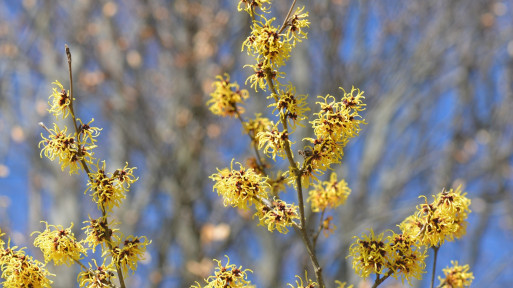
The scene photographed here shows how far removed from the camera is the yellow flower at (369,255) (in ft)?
5.97

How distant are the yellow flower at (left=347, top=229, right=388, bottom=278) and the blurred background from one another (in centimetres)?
496

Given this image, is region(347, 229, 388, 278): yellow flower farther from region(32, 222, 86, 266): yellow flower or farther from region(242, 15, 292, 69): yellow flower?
→ region(32, 222, 86, 266): yellow flower

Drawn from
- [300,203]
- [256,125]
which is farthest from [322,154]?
[256,125]

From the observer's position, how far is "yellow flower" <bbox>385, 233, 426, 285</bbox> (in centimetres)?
182

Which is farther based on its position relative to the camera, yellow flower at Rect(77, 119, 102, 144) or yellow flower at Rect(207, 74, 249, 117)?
yellow flower at Rect(207, 74, 249, 117)

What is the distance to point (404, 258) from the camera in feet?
6.03

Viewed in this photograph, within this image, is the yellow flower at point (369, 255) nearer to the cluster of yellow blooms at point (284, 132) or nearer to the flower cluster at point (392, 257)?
the flower cluster at point (392, 257)

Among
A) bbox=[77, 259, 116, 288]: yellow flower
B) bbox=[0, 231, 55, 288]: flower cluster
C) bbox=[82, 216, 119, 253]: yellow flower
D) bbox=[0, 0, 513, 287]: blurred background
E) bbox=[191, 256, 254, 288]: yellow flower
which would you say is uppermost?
bbox=[0, 0, 513, 287]: blurred background

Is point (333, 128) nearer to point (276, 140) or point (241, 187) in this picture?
point (276, 140)

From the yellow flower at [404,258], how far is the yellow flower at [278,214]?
358 mm

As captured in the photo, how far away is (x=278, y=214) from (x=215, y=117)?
20.8ft

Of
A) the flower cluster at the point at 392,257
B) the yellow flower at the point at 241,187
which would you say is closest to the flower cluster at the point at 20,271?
the yellow flower at the point at 241,187

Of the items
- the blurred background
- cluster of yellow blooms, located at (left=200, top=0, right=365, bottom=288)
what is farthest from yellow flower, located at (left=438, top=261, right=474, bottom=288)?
the blurred background

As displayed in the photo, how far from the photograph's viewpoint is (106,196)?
183 centimetres
